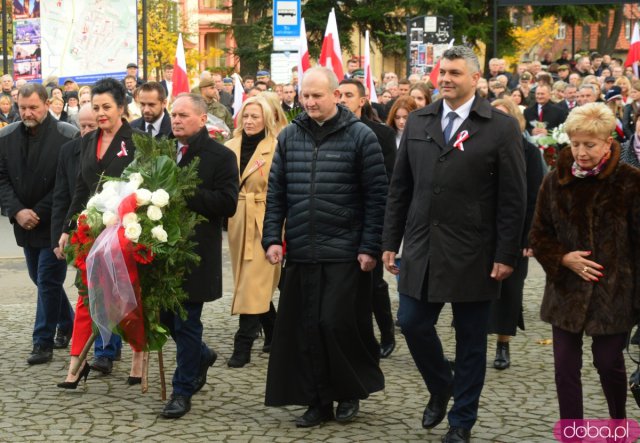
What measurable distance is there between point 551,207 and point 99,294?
106 inches

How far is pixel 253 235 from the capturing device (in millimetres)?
8836

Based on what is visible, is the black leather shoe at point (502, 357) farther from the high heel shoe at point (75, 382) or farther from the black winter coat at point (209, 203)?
the high heel shoe at point (75, 382)

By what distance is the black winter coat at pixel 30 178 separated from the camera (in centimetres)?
882

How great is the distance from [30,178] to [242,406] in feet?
8.83

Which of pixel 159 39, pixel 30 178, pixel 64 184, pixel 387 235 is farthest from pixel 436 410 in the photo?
pixel 159 39

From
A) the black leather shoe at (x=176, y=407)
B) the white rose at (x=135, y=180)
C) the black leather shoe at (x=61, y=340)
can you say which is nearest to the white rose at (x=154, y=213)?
the white rose at (x=135, y=180)

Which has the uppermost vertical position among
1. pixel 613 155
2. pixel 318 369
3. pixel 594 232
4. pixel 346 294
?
pixel 613 155

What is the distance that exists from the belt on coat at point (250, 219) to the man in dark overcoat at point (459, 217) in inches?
97.0

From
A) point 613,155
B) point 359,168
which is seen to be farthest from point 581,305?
point 359,168

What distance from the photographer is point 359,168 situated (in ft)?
22.5

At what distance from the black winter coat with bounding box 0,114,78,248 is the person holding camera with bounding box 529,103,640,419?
4279 millimetres

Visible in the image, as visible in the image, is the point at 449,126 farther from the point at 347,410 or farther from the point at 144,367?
the point at 144,367

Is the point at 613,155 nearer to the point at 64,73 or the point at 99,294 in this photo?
the point at 99,294

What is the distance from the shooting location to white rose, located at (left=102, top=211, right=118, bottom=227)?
695 centimetres
